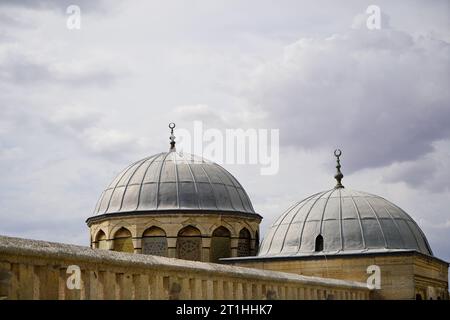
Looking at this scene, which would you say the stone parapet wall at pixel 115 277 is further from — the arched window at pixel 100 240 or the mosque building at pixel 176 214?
the arched window at pixel 100 240

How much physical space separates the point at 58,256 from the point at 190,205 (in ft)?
81.0

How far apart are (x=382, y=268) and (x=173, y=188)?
10.2 metres

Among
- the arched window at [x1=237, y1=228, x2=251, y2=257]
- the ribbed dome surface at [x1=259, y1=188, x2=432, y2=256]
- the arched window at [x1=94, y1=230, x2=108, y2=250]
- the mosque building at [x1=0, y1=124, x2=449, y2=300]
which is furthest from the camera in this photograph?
the arched window at [x1=94, y1=230, x2=108, y2=250]

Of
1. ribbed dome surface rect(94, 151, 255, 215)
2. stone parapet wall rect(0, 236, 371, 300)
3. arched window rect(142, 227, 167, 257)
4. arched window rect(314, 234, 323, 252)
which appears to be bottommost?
stone parapet wall rect(0, 236, 371, 300)

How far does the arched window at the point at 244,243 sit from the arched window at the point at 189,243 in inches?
78.8

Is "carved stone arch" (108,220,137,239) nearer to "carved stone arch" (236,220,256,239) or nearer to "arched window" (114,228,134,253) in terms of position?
"arched window" (114,228,134,253)

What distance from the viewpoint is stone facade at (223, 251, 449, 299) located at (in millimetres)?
34719

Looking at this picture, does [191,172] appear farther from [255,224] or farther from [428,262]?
[428,262]

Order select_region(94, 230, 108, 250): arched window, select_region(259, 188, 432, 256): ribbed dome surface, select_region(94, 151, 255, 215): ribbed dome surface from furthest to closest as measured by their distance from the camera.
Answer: select_region(94, 230, 108, 250): arched window → select_region(94, 151, 255, 215): ribbed dome surface → select_region(259, 188, 432, 256): ribbed dome surface

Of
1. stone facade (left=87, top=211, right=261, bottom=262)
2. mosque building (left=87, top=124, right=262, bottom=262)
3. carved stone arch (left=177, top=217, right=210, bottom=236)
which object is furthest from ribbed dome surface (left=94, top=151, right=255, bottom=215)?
carved stone arch (left=177, top=217, right=210, bottom=236)

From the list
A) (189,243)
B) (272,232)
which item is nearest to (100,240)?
(189,243)

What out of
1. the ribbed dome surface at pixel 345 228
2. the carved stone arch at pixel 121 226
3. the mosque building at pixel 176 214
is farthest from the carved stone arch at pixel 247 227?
the carved stone arch at pixel 121 226

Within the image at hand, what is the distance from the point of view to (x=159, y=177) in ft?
134
